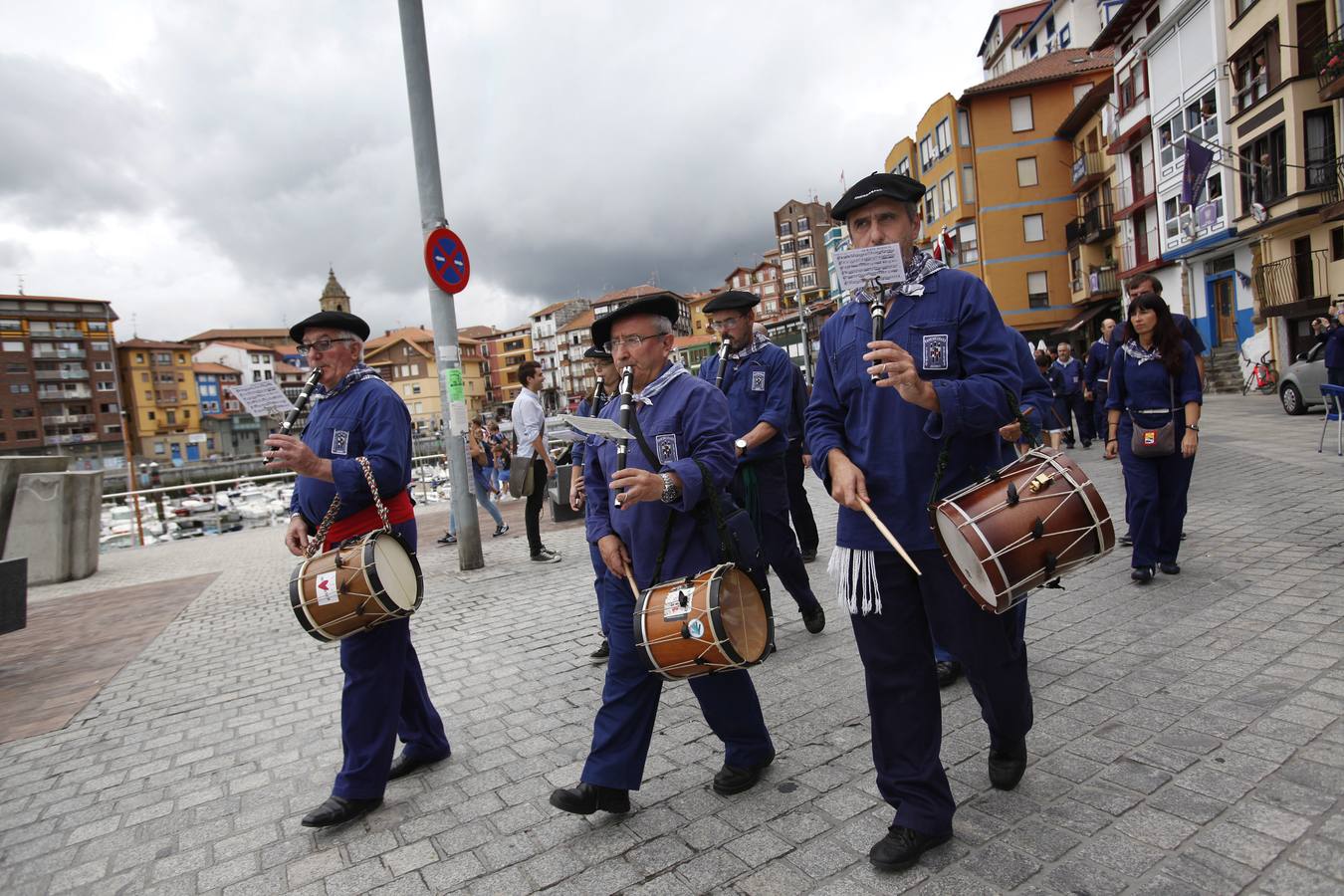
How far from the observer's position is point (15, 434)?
85062mm

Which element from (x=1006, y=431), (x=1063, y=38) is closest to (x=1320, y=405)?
(x=1006, y=431)

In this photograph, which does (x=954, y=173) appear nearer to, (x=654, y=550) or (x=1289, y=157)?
(x=1289, y=157)

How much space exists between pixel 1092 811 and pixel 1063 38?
59463 millimetres

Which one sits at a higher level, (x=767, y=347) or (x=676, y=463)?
(x=767, y=347)

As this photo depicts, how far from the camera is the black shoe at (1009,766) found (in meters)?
3.00

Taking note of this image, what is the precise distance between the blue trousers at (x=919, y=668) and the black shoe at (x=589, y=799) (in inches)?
39.8

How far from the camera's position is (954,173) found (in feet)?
152

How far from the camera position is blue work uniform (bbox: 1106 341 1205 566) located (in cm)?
564

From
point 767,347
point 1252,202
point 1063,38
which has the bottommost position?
point 767,347

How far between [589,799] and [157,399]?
117 metres

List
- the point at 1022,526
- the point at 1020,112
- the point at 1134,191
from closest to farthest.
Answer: the point at 1022,526
the point at 1134,191
the point at 1020,112

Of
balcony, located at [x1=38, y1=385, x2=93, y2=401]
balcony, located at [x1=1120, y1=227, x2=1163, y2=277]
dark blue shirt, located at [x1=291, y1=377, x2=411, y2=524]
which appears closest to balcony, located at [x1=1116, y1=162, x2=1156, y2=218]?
balcony, located at [x1=1120, y1=227, x2=1163, y2=277]

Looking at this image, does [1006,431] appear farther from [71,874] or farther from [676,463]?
[71,874]

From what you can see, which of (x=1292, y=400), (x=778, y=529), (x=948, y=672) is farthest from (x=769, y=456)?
(x=1292, y=400)
